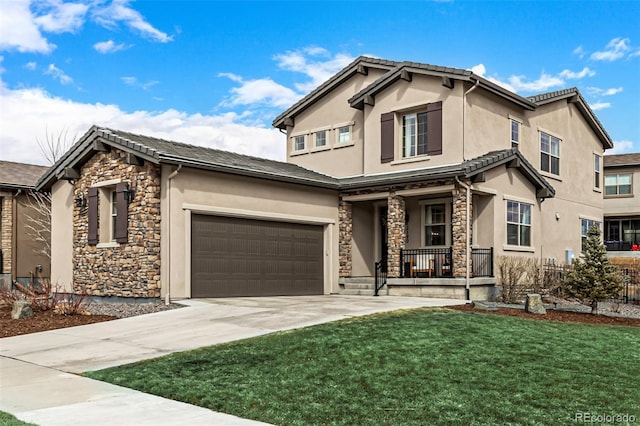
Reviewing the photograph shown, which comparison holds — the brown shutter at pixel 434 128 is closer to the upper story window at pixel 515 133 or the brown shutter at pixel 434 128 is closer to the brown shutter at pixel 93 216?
the upper story window at pixel 515 133

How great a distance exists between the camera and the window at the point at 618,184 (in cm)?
3462

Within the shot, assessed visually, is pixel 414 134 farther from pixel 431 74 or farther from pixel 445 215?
pixel 445 215

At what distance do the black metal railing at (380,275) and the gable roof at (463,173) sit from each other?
2.72 m

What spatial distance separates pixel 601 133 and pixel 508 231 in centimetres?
1070

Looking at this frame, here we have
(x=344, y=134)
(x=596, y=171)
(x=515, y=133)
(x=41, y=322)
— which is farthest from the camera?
(x=596, y=171)

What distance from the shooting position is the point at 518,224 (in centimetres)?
2031

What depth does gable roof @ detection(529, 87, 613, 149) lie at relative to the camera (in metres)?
23.3

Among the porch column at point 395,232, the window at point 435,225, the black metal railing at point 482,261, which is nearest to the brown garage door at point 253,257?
the porch column at point 395,232

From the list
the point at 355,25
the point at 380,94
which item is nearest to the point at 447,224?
the point at 380,94

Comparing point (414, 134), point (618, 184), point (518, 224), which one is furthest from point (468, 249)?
point (618, 184)

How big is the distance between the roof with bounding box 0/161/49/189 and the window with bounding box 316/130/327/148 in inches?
466

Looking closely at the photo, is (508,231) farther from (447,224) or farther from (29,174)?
(29,174)

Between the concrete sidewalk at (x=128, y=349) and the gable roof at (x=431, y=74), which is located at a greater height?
the gable roof at (x=431, y=74)

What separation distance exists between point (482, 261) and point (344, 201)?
5.10 m
